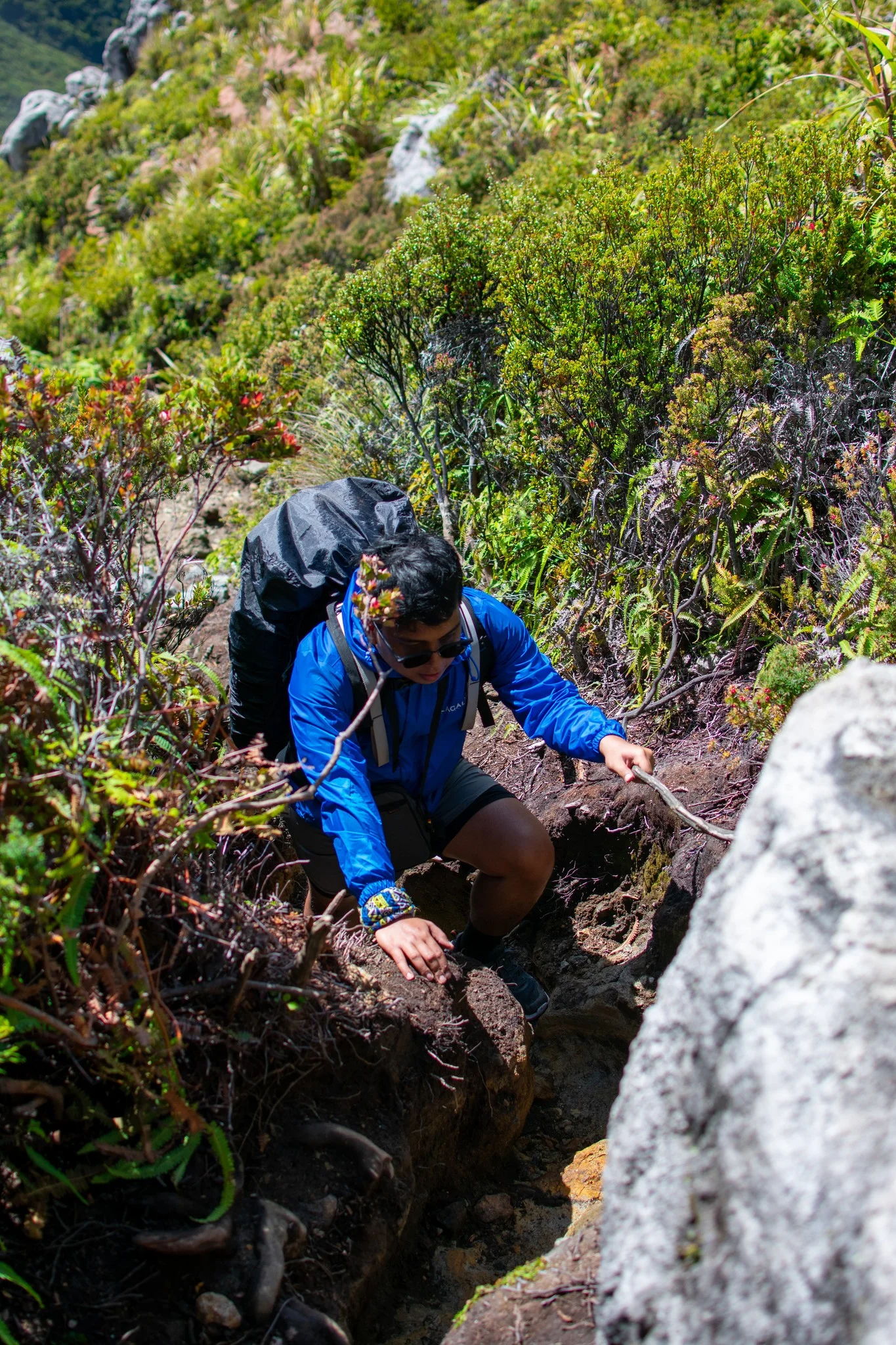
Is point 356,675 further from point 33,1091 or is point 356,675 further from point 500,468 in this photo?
point 500,468

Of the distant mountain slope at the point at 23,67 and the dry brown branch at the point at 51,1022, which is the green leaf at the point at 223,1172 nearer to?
the dry brown branch at the point at 51,1022

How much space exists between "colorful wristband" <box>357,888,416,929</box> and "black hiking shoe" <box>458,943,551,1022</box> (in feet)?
2.68

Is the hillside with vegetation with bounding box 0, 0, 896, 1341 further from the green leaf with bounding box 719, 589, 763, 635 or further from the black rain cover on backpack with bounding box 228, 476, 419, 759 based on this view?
the black rain cover on backpack with bounding box 228, 476, 419, 759

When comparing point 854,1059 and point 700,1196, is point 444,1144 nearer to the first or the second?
point 700,1196

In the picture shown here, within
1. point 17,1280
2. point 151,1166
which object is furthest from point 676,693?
point 17,1280

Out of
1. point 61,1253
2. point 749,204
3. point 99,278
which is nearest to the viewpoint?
point 61,1253

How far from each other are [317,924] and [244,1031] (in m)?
0.30

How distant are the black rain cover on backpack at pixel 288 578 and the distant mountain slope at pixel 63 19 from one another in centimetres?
4304

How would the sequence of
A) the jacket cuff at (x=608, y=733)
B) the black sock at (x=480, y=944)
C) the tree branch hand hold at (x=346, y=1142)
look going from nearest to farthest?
the tree branch hand hold at (x=346, y=1142) → the jacket cuff at (x=608, y=733) → the black sock at (x=480, y=944)

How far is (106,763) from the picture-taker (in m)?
2.20

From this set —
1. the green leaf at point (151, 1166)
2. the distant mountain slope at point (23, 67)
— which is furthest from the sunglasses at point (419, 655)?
the distant mountain slope at point (23, 67)

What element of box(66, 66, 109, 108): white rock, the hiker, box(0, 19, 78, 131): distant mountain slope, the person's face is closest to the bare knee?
the hiker

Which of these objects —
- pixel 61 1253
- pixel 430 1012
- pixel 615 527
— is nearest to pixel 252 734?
pixel 430 1012

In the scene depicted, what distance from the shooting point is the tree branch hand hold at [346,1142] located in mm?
2502
